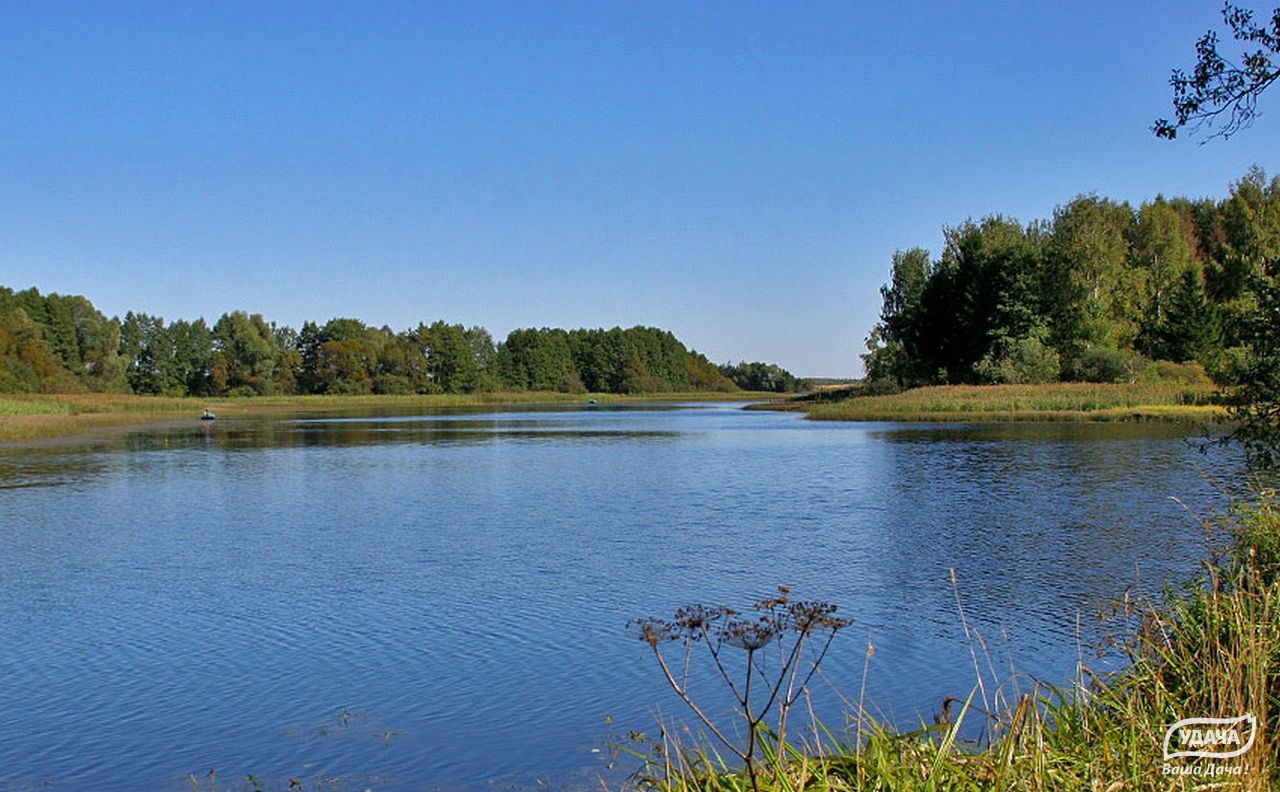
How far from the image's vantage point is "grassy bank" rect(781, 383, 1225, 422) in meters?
54.4

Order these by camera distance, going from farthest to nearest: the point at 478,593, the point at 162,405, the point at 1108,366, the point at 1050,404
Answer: the point at 162,405, the point at 1108,366, the point at 1050,404, the point at 478,593

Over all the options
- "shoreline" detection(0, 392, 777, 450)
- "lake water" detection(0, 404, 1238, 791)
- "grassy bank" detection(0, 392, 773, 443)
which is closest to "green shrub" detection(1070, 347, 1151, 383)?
"lake water" detection(0, 404, 1238, 791)

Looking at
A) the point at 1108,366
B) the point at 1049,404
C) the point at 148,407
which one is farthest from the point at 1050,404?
the point at 148,407

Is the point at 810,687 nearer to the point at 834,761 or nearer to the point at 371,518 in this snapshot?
the point at 834,761

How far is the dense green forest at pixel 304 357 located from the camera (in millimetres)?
104125

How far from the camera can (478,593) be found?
15.2 metres

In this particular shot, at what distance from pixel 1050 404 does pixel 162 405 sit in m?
70.9

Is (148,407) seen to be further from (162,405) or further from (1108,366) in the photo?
(1108,366)

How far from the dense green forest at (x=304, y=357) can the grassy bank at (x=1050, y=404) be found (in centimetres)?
6899

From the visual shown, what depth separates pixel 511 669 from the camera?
11297mm

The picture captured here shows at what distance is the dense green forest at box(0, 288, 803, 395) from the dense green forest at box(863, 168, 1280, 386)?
2784 inches

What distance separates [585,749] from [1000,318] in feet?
208

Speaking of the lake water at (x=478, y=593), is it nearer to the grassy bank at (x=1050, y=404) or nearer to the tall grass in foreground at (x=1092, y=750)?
the tall grass in foreground at (x=1092, y=750)

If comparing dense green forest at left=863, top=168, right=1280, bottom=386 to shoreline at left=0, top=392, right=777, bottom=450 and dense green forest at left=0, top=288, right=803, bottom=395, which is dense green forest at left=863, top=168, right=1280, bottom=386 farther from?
dense green forest at left=0, top=288, right=803, bottom=395
